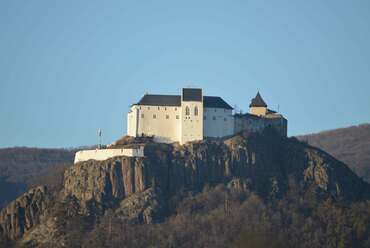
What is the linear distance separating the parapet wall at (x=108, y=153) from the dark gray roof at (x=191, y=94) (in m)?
9.29

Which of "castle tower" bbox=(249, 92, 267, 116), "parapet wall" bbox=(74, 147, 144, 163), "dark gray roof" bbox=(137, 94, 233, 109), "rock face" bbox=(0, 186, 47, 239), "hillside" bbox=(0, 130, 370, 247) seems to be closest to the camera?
"hillside" bbox=(0, 130, 370, 247)

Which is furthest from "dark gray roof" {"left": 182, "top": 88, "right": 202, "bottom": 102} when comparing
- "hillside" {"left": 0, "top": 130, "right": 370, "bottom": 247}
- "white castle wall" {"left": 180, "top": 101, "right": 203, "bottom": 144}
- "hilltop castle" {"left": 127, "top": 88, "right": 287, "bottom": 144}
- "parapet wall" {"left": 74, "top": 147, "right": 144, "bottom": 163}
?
"parapet wall" {"left": 74, "top": 147, "right": 144, "bottom": 163}

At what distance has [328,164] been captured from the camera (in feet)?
512

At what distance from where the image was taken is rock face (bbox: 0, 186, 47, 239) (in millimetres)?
150750

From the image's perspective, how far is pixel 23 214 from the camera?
152 metres

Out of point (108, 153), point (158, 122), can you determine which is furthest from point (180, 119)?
point (108, 153)

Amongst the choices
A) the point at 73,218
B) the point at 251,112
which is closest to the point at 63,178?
the point at 73,218

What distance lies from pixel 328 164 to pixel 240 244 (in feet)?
193

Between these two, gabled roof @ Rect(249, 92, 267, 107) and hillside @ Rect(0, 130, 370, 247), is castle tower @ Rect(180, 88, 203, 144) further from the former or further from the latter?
gabled roof @ Rect(249, 92, 267, 107)

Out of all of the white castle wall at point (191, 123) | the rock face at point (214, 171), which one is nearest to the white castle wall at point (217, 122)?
the white castle wall at point (191, 123)

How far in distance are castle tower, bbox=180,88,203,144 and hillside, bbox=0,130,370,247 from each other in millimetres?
1634

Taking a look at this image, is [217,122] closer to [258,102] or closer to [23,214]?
[258,102]

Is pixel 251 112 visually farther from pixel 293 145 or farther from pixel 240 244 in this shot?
pixel 240 244

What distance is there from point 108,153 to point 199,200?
40.3 ft
